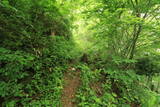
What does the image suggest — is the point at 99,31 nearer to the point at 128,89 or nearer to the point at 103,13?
the point at 103,13

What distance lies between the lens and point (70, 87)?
341 cm

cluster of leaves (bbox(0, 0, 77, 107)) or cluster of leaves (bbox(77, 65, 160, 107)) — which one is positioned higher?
cluster of leaves (bbox(0, 0, 77, 107))

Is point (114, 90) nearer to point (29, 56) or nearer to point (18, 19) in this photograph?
point (29, 56)

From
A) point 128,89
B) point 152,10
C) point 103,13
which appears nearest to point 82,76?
point 128,89

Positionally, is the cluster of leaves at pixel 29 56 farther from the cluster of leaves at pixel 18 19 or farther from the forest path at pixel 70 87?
the forest path at pixel 70 87

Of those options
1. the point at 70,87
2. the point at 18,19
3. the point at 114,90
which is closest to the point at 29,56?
the point at 18,19

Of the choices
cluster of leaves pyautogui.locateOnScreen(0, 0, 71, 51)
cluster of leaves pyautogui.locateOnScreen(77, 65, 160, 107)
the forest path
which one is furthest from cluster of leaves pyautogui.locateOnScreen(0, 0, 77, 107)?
cluster of leaves pyautogui.locateOnScreen(77, 65, 160, 107)

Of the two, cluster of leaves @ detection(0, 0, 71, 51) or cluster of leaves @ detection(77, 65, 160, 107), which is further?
cluster of leaves @ detection(77, 65, 160, 107)

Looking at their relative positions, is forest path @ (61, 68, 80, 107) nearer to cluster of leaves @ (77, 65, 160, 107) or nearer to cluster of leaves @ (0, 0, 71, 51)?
cluster of leaves @ (77, 65, 160, 107)

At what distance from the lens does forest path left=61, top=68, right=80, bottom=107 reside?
292 cm

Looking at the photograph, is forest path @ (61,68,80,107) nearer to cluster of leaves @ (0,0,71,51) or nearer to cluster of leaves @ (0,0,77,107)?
cluster of leaves @ (0,0,77,107)

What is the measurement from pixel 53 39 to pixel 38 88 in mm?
1833

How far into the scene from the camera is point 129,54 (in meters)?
3.89

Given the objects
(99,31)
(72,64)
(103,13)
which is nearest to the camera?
(103,13)
